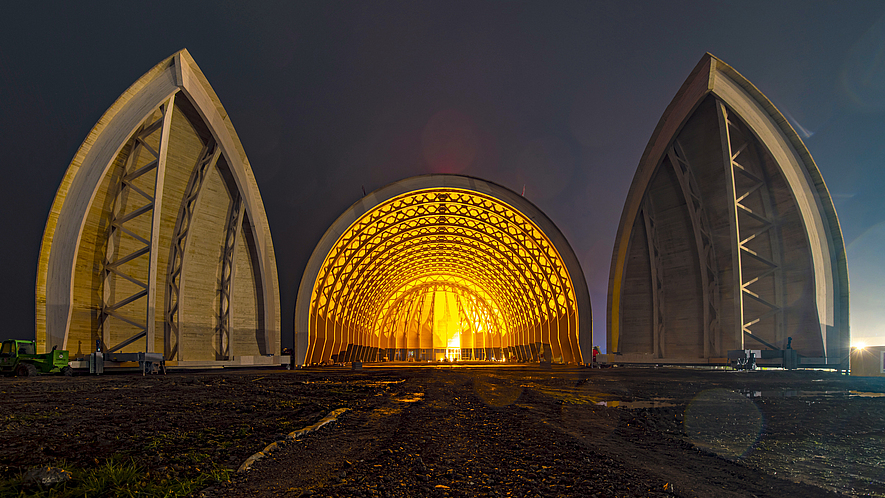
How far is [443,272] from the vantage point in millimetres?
70375

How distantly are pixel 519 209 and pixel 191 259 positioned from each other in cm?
2172

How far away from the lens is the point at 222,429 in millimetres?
6730

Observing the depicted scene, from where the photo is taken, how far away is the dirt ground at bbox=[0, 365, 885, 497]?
13.5ft

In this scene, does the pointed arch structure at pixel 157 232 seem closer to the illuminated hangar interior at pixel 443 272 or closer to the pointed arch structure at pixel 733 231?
the illuminated hangar interior at pixel 443 272

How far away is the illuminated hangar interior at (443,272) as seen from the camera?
3447 centimetres

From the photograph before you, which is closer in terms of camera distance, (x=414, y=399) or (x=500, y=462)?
(x=500, y=462)

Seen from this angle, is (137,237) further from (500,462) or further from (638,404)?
(500,462)

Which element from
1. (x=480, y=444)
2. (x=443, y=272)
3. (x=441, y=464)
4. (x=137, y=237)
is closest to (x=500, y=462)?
(x=441, y=464)

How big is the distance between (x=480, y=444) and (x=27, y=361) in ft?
80.6

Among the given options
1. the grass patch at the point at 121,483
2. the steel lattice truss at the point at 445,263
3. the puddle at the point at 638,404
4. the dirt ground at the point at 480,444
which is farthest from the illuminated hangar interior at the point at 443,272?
the grass patch at the point at 121,483

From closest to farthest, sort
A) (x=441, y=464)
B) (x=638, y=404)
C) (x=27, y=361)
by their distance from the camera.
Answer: (x=441, y=464) → (x=638, y=404) → (x=27, y=361)

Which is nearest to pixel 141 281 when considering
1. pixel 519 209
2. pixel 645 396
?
pixel 645 396

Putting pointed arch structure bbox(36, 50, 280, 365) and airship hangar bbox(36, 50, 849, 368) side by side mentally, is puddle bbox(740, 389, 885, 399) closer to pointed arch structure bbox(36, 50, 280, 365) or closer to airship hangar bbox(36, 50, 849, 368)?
airship hangar bbox(36, 50, 849, 368)

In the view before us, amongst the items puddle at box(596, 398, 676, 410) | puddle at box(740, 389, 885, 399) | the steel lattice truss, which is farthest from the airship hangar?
puddle at box(596, 398, 676, 410)
